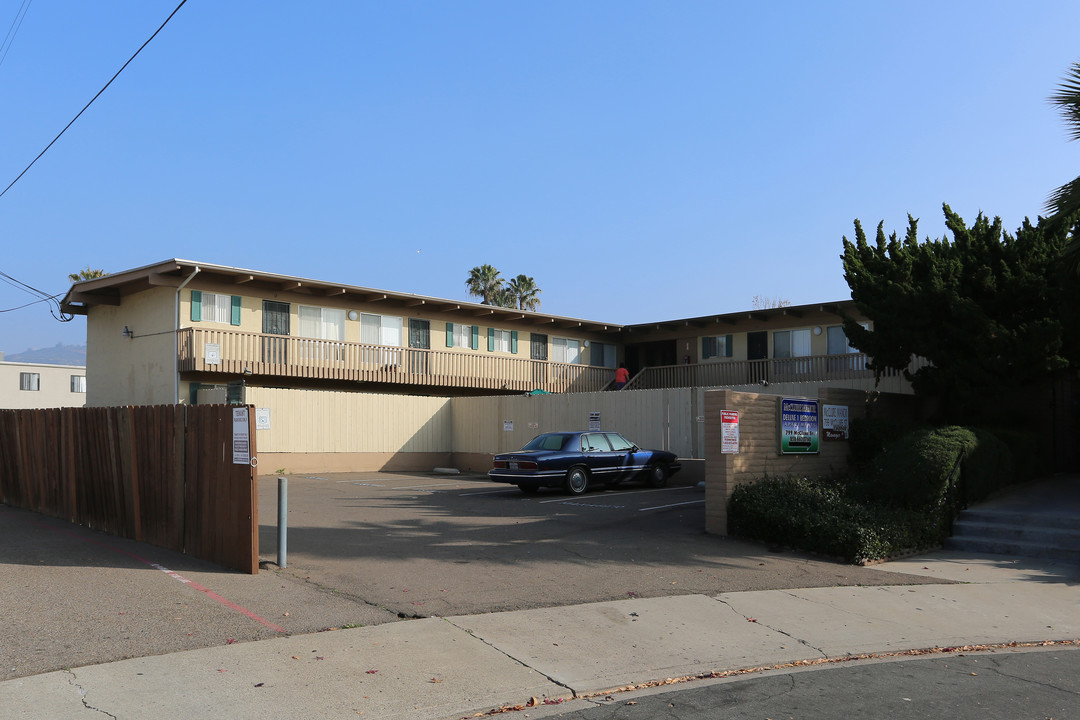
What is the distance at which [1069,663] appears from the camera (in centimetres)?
743

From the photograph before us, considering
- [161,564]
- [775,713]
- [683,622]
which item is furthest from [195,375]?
[775,713]

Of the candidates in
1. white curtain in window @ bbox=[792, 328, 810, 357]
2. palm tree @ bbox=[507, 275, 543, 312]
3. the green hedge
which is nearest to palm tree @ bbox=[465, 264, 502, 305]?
palm tree @ bbox=[507, 275, 543, 312]

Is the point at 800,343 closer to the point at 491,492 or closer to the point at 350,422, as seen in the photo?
the point at 350,422

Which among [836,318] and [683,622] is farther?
[836,318]

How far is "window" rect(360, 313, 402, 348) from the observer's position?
32312mm

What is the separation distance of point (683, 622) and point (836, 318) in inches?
1043

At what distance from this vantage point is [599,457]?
64.5ft

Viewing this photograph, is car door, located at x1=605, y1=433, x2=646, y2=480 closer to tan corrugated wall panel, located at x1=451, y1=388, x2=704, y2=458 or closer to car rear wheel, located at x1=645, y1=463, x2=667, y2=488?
car rear wheel, located at x1=645, y1=463, x2=667, y2=488

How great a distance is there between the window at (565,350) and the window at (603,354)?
2.82ft

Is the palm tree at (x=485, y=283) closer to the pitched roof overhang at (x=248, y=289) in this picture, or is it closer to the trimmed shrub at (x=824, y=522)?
the pitched roof overhang at (x=248, y=289)

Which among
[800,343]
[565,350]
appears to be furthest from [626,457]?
[565,350]

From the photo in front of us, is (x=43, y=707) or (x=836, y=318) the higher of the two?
(x=836, y=318)

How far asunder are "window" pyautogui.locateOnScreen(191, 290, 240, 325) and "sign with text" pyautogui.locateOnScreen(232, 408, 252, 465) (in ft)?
64.6

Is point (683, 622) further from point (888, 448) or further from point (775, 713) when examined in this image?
point (888, 448)
